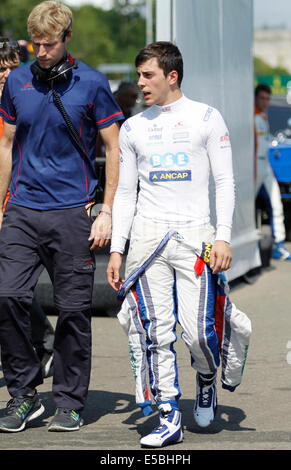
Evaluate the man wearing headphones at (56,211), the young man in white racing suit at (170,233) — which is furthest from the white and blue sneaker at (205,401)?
the man wearing headphones at (56,211)

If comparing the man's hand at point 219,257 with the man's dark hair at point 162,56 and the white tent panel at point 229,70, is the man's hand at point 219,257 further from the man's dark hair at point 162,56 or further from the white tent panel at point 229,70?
the white tent panel at point 229,70

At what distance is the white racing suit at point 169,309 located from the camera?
15.6ft

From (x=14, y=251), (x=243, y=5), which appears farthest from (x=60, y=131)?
(x=243, y=5)

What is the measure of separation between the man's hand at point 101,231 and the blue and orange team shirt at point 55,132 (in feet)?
0.39

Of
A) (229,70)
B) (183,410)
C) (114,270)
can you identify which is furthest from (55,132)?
(229,70)

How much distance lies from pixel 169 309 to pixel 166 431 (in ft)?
1.86

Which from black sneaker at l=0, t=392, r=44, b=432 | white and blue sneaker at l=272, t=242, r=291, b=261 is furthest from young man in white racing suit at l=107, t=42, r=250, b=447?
white and blue sneaker at l=272, t=242, r=291, b=261

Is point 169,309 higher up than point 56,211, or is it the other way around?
point 56,211

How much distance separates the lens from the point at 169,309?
4785mm

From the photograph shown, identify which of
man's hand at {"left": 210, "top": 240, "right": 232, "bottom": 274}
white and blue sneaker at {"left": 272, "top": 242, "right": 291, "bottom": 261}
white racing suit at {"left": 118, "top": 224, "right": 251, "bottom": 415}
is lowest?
white and blue sneaker at {"left": 272, "top": 242, "right": 291, "bottom": 261}

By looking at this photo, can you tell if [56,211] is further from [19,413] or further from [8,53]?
[8,53]

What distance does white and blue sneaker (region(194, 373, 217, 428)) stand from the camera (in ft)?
16.4

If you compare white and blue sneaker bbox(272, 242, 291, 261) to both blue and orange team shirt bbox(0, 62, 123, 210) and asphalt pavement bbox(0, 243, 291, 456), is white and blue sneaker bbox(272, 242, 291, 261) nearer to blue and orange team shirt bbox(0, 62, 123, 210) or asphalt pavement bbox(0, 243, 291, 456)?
asphalt pavement bbox(0, 243, 291, 456)

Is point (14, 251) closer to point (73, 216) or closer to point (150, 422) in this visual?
point (73, 216)
